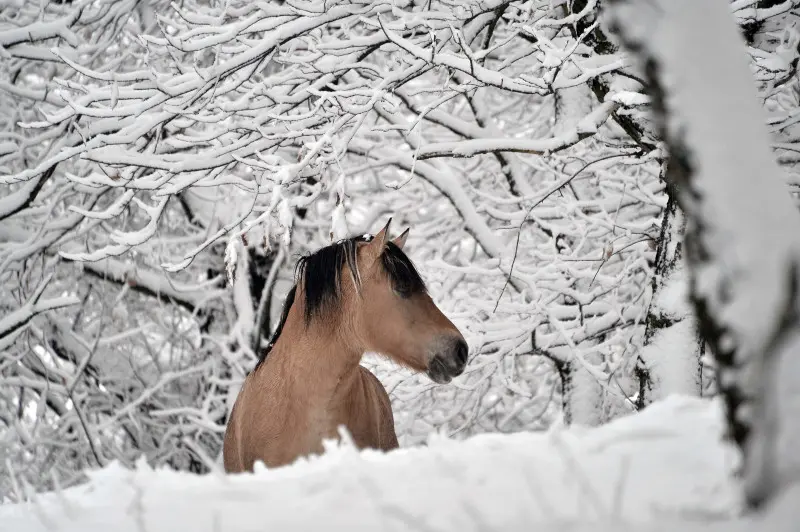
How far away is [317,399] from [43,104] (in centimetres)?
494

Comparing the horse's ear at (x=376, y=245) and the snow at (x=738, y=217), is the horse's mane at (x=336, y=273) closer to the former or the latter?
the horse's ear at (x=376, y=245)

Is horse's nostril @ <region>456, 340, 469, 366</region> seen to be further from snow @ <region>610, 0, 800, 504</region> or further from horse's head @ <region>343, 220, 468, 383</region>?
snow @ <region>610, 0, 800, 504</region>

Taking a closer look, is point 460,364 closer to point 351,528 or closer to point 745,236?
point 351,528

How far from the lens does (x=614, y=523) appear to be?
1.33 meters

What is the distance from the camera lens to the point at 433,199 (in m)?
8.24

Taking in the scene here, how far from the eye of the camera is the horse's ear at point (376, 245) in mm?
3781

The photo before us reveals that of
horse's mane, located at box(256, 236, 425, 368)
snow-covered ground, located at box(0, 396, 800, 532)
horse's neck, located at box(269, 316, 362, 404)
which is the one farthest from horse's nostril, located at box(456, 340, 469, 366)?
snow-covered ground, located at box(0, 396, 800, 532)

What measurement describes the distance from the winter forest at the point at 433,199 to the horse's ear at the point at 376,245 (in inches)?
10.7

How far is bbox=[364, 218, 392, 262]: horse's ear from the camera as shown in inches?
149

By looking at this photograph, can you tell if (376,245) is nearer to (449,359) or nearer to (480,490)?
(449,359)

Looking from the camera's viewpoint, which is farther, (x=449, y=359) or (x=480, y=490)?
(x=449, y=359)

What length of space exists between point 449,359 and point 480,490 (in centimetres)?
212

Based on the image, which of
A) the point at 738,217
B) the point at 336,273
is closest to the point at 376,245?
the point at 336,273

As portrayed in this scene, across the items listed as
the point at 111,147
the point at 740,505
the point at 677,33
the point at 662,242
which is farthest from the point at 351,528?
the point at 111,147
